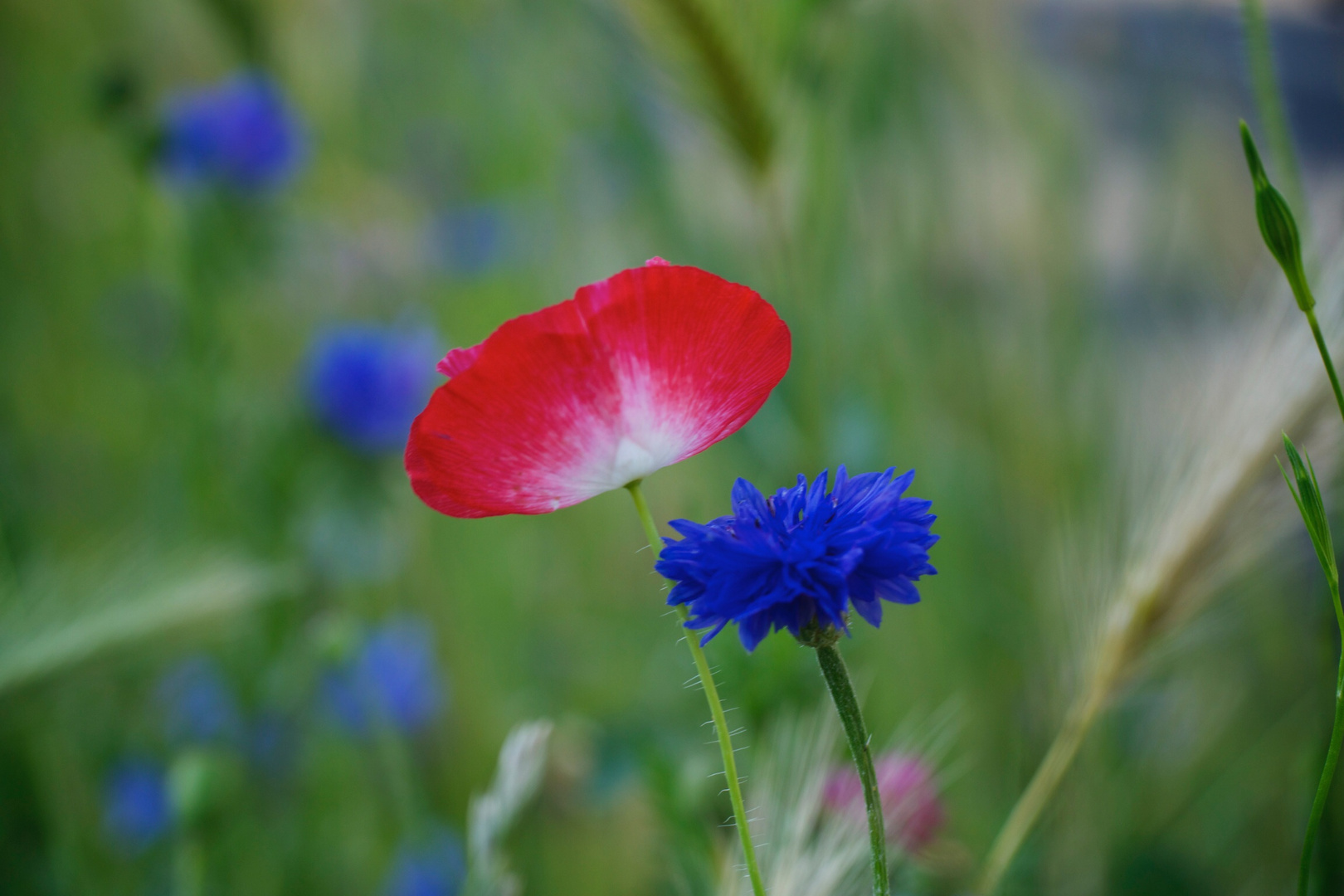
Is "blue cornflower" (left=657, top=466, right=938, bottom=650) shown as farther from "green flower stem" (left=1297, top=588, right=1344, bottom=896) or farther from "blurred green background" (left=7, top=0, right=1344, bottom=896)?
"blurred green background" (left=7, top=0, right=1344, bottom=896)

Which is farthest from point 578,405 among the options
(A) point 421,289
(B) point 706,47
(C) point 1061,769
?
(A) point 421,289

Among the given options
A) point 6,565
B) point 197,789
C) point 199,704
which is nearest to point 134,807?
point 199,704

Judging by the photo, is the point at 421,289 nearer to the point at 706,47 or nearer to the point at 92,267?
the point at 92,267

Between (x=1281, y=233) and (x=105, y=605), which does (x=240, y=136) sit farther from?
(x=1281, y=233)

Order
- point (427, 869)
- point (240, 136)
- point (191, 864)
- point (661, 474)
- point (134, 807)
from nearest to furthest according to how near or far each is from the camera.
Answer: point (191, 864), point (427, 869), point (134, 807), point (240, 136), point (661, 474)

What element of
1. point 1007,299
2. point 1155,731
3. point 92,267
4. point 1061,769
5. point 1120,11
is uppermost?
point 92,267

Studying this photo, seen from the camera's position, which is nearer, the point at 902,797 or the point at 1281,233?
the point at 1281,233
